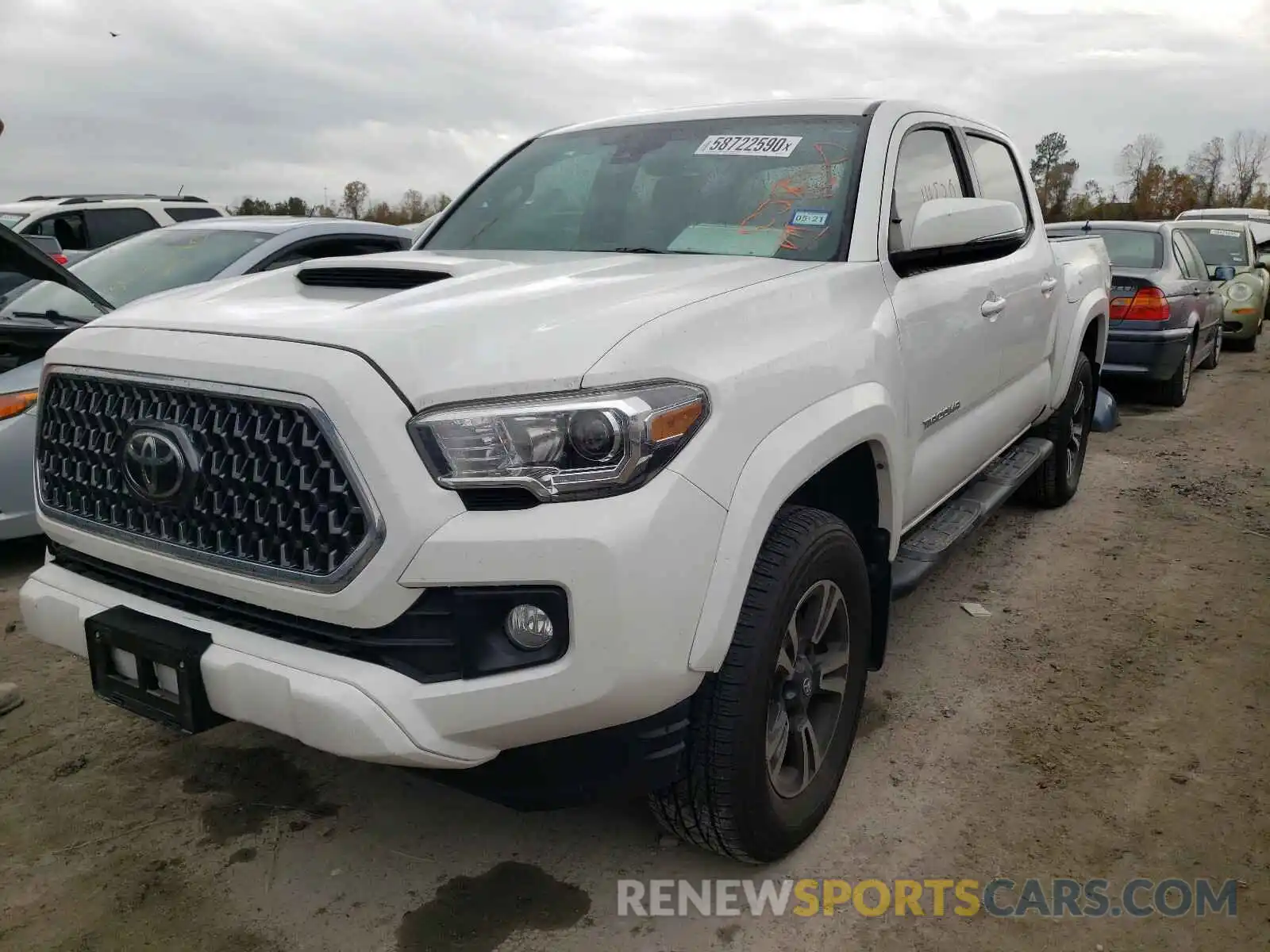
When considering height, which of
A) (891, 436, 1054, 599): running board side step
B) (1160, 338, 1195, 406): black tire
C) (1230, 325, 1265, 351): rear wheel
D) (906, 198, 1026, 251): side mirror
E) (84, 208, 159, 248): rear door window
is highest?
(84, 208, 159, 248): rear door window

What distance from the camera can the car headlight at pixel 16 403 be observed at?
4.34m

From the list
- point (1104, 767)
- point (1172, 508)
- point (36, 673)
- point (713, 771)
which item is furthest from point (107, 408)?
point (1172, 508)

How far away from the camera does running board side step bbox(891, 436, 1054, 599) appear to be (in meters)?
3.22

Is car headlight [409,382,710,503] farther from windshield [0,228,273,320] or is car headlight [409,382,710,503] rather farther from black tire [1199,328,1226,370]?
black tire [1199,328,1226,370]

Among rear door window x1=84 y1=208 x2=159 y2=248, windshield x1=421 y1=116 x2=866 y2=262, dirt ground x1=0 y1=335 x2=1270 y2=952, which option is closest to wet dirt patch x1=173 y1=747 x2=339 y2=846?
dirt ground x1=0 y1=335 x2=1270 y2=952

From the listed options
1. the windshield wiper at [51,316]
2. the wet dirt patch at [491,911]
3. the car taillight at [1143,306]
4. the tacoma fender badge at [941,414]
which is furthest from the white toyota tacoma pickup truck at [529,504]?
the car taillight at [1143,306]

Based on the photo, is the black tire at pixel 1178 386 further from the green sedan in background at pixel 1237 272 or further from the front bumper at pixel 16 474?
the front bumper at pixel 16 474

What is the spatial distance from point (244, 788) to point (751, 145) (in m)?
2.46

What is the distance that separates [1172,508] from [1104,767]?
3283 millimetres

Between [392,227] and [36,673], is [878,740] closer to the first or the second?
[36,673]

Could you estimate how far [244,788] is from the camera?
290cm

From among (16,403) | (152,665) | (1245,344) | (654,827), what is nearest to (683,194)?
(654,827)

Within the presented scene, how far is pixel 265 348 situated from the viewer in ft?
6.57

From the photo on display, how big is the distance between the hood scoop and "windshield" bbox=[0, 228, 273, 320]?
326 cm
